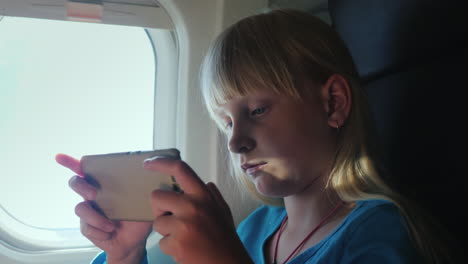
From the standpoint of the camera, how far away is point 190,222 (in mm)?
654

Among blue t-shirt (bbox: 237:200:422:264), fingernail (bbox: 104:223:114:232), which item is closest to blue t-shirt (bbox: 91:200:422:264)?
blue t-shirt (bbox: 237:200:422:264)

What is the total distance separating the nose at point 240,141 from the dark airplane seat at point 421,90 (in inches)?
12.6

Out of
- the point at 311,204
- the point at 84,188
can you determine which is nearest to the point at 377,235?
the point at 311,204

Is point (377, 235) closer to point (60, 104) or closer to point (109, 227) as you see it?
point (109, 227)

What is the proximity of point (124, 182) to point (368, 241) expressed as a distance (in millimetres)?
434

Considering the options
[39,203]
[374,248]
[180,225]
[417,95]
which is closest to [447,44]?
[417,95]

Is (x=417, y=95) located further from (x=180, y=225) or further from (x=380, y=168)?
(x=180, y=225)

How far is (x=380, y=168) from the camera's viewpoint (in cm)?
91

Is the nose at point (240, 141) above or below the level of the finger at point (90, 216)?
above

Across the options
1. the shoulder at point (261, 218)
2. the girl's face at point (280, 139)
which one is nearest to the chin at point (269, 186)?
the girl's face at point (280, 139)

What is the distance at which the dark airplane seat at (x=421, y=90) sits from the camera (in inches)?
31.3

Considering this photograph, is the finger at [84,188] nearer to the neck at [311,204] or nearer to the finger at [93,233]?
the finger at [93,233]

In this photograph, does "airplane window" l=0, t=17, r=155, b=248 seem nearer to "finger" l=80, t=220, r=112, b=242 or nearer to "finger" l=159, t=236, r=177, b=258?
"finger" l=80, t=220, r=112, b=242

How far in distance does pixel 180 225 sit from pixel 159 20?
2.37 feet
